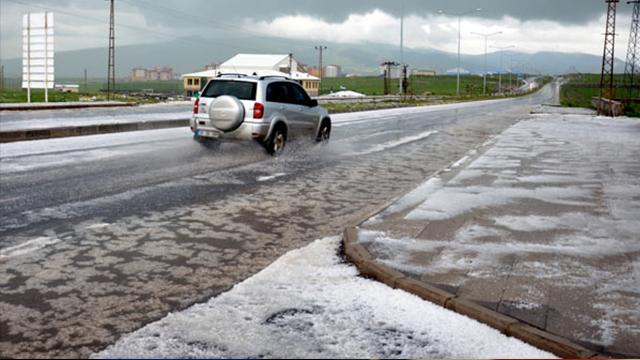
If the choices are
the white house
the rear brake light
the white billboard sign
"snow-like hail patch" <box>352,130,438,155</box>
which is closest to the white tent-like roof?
the white house

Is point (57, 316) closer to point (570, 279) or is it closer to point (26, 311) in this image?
point (26, 311)

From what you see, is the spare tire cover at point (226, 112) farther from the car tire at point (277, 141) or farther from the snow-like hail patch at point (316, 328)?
the snow-like hail patch at point (316, 328)

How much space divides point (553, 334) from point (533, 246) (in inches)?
99.1

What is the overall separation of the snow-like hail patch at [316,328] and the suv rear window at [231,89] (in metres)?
10.3

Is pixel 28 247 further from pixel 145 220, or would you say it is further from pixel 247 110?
pixel 247 110

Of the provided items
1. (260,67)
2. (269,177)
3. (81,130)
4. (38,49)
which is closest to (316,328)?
(269,177)

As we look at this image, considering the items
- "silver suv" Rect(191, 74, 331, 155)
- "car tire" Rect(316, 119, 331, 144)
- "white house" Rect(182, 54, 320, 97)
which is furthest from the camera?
"white house" Rect(182, 54, 320, 97)

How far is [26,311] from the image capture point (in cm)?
460

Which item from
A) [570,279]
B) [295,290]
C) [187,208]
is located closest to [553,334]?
[570,279]

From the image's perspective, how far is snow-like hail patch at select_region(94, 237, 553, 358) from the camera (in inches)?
154

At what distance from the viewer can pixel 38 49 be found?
120ft

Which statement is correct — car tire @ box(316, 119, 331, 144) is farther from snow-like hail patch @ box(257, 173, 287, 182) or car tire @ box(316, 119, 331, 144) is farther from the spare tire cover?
snow-like hail patch @ box(257, 173, 287, 182)

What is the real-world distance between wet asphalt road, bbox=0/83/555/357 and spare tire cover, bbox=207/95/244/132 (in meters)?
0.73

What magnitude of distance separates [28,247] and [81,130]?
14.3m
